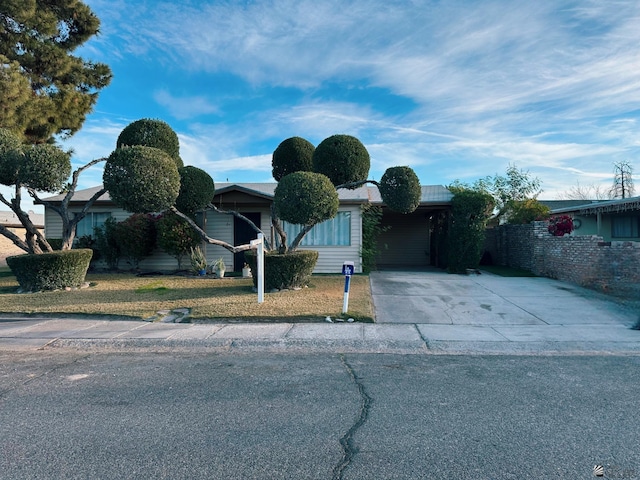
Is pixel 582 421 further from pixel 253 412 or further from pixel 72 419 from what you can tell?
pixel 72 419

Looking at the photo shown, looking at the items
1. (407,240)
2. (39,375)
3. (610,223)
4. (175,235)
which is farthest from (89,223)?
(610,223)

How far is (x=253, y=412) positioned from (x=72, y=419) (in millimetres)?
1627

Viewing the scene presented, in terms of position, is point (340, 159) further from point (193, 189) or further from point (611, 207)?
point (611, 207)

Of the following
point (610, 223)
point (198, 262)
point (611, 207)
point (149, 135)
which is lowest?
point (198, 262)

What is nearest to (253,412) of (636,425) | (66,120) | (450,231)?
(636,425)

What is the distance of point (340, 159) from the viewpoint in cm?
1277

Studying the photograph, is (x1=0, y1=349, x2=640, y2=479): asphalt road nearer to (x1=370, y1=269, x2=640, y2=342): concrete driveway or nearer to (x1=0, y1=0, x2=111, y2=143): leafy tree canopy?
(x1=370, y1=269, x2=640, y2=342): concrete driveway

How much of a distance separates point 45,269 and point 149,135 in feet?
13.7

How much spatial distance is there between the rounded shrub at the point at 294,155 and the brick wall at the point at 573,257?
7.77 m

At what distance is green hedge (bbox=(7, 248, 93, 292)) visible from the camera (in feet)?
38.4

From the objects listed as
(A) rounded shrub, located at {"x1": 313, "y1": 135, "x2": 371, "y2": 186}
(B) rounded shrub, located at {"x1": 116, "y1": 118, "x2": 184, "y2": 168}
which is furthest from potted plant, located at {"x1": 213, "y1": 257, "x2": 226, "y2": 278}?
(A) rounded shrub, located at {"x1": 313, "y1": 135, "x2": 371, "y2": 186}

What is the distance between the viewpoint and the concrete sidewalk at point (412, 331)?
7.12 m

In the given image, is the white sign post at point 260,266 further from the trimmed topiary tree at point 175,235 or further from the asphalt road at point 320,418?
the trimmed topiary tree at point 175,235

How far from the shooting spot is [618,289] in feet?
37.2
